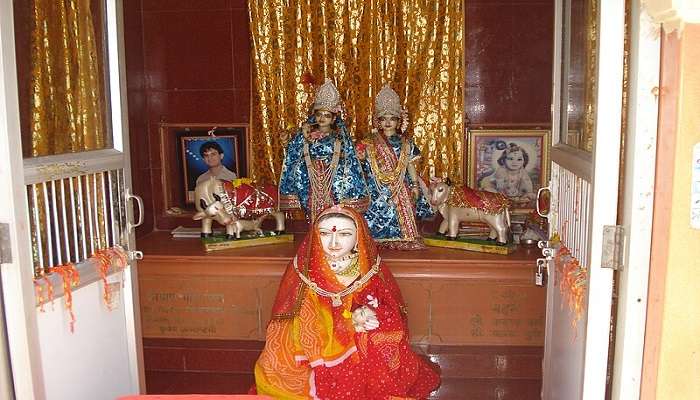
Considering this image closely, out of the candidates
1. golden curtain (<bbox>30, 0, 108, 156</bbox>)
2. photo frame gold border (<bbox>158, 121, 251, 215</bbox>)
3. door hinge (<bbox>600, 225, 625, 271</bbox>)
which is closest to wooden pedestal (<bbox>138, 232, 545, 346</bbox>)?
photo frame gold border (<bbox>158, 121, 251, 215</bbox>)

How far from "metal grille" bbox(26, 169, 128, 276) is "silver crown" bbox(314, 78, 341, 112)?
1.53 m

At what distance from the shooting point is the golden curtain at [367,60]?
13.9 feet

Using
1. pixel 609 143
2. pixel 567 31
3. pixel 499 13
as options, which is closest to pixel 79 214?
pixel 609 143

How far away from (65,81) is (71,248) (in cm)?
60

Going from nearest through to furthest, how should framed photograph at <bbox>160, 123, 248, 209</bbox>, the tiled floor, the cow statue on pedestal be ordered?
the tiled floor < the cow statue on pedestal < framed photograph at <bbox>160, 123, 248, 209</bbox>

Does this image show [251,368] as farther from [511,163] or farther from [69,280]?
[511,163]

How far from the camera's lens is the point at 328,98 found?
154 inches

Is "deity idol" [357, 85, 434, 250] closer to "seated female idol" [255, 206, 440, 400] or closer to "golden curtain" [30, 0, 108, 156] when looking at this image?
"seated female idol" [255, 206, 440, 400]

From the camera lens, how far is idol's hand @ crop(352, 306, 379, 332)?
3043 millimetres

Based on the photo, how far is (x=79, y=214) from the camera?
2.40 metres

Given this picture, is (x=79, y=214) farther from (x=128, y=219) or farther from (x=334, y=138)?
(x=334, y=138)

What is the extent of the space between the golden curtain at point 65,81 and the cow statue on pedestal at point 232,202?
4.85 feet

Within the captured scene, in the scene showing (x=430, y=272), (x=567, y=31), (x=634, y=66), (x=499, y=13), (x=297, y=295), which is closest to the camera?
(x=634, y=66)

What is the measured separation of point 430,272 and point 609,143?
196 centimetres
